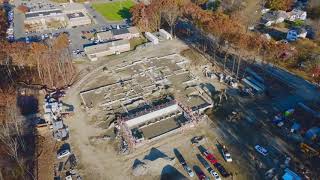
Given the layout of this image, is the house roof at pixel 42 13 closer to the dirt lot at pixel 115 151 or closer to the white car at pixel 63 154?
the dirt lot at pixel 115 151

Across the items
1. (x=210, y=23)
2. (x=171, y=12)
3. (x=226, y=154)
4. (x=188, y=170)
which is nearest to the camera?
(x=188, y=170)

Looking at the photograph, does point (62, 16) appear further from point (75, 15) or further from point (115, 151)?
point (115, 151)

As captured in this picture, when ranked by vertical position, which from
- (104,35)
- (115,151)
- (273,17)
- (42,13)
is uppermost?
(42,13)

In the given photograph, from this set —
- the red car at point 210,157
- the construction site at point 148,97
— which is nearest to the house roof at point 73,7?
the construction site at point 148,97

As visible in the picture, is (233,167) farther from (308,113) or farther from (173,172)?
(308,113)

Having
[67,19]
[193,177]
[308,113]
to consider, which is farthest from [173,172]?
[67,19]

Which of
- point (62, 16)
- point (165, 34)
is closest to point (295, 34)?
point (165, 34)
